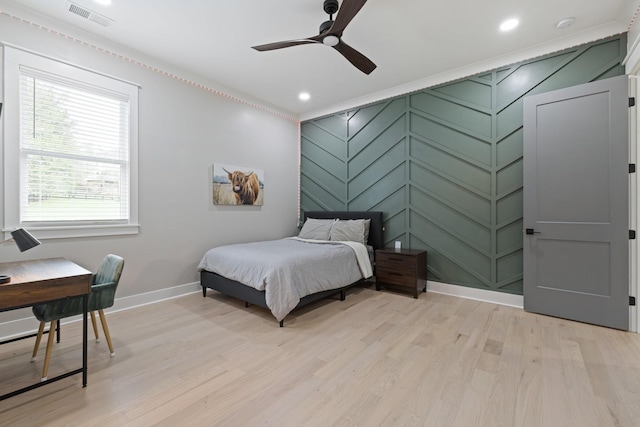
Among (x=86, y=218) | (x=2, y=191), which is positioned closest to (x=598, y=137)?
(x=86, y=218)

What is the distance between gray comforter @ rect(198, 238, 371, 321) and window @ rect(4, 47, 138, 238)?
1.27 m

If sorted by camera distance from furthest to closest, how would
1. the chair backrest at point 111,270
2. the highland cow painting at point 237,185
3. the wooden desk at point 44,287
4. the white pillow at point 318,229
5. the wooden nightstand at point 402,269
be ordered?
the white pillow at point 318,229
the highland cow painting at point 237,185
the wooden nightstand at point 402,269
the chair backrest at point 111,270
the wooden desk at point 44,287

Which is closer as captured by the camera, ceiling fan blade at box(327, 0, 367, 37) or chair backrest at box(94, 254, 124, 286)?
ceiling fan blade at box(327, 0, 367, 37)

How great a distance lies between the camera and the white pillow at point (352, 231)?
429 centimetres

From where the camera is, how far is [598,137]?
9.15ft

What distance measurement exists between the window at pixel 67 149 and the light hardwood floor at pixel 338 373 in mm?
1194

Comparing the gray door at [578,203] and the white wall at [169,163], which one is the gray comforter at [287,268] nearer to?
the white wall at [169,163]

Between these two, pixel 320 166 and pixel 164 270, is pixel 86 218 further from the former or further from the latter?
pixel 320 166

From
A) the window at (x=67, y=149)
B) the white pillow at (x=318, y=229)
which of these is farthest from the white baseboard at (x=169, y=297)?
the white pillow at (x=318, y=229)

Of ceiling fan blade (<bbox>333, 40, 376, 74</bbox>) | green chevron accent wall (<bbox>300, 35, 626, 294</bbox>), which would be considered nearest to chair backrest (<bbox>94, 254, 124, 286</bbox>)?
ceiling fan blade (<bbox>333, 40, 376, 74</bbox>)

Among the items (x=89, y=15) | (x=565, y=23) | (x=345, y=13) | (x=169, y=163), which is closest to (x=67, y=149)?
(x=169, y=163)

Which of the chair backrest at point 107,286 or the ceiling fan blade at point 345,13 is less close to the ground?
the ceiling fan blade at point 345,13

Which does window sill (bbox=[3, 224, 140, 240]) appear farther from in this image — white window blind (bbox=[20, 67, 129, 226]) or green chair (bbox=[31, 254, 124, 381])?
green chair (bbox=[31, 254, 124, 381])

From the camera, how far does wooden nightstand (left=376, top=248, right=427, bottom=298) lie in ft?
12.1
